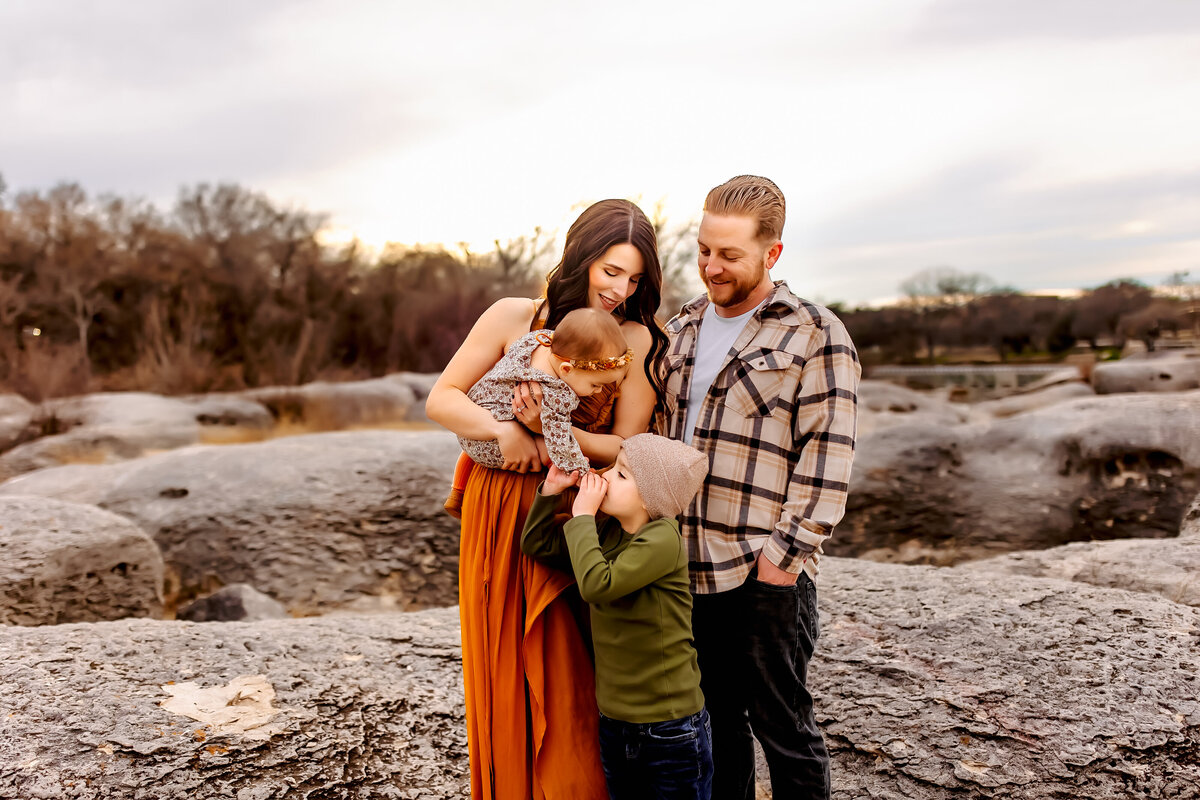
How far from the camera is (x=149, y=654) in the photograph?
11.5ft

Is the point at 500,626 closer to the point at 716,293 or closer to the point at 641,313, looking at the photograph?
the point at 641,313

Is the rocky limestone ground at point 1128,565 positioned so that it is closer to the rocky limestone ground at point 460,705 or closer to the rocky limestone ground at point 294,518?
the rocky limestone ground at point 460,705

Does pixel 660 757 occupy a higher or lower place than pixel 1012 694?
higher

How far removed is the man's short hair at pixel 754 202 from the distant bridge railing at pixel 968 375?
2386 centimetres

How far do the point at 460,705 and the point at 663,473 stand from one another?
1997 millimetres

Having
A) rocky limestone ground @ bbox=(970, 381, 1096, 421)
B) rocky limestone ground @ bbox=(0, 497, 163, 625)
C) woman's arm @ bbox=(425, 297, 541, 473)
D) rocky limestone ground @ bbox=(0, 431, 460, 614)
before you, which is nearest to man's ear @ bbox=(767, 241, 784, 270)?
woman's arm @ bbox=(425, 297, 541, 473)

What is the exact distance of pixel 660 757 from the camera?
2.20 metres

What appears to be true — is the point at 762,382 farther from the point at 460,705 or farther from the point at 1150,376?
the point at 1150,376

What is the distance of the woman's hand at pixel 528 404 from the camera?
2299mm

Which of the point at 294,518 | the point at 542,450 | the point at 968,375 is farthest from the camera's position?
the point at 968,375

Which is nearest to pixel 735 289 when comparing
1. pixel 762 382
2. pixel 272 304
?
pixel 762 382

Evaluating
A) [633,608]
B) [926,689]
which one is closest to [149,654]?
[633,608]

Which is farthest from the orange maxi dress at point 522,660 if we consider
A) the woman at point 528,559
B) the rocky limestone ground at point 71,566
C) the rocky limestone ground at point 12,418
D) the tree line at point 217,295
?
the tree line at point 217,295

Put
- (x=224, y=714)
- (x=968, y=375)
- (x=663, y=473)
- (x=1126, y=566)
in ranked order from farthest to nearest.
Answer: (x=968, y=375)
(x=1126, y=566)
(x=224, y=714)
(x=663, y=473)
